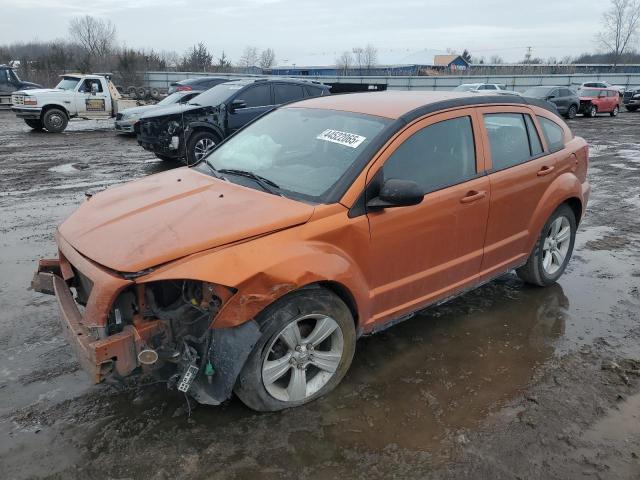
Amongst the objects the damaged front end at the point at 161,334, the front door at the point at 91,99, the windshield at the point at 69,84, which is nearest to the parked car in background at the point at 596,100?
the front door at the point at 91,99

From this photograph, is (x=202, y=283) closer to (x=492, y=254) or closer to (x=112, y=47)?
(x=492, y=254)

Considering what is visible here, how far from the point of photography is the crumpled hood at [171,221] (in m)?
2.73

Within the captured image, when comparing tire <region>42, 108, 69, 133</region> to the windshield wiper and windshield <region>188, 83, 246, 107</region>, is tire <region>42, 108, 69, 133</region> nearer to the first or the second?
windshield <region>188, 83, 246, 107</region>

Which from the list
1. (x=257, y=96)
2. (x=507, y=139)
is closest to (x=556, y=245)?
(x=507, y=139)

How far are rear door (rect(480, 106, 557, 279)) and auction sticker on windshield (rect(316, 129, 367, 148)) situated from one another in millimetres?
A: 1151

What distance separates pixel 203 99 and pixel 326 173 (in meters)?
8.99

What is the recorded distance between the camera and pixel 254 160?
12.6 feet

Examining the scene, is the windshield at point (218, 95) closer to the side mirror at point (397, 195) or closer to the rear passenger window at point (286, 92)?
the rear passenger window at point (286, 92)

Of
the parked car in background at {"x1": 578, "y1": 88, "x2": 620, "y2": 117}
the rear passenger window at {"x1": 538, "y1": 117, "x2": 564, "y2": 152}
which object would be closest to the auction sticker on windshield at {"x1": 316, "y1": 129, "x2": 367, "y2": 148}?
the rear passenger window at {"x1": 538, "y1": 117, "x2": 564, "y2": 152}

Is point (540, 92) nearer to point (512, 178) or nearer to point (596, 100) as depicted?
point (596, 100)

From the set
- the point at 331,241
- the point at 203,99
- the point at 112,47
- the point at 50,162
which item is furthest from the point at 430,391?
the point at 112,47

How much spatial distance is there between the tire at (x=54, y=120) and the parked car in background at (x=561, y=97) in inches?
785

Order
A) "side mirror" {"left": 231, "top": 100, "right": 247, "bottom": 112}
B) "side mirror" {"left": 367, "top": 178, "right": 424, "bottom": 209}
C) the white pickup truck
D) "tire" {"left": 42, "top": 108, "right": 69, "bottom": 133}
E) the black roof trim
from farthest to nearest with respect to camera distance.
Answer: "tire" {"left": 42, "top": 108, "right": 69, "bottom": 133} < the white pickup truck < "side mirror" {"left": 231, "top": 100, "right": 247, "bottom": 112} < the black roof trim < "side mirror" {"left": 367, "top": 178, "right": 424, "bottom": 209}

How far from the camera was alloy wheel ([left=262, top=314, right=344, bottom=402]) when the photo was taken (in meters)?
2.97
